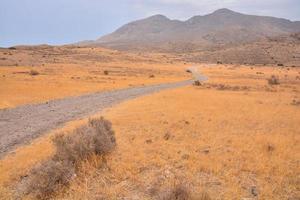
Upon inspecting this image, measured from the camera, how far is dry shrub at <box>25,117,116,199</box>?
878 centimetres

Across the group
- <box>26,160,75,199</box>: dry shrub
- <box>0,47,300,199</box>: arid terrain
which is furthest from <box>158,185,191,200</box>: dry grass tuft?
<box>26,160,75,199</box>: dry shrub

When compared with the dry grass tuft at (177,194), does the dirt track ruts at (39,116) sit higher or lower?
lower

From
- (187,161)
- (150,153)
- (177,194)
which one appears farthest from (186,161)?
(177,194)

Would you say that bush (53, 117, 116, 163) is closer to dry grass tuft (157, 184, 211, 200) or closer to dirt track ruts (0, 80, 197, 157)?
dirt track ruts (0, 80, 197, 157)

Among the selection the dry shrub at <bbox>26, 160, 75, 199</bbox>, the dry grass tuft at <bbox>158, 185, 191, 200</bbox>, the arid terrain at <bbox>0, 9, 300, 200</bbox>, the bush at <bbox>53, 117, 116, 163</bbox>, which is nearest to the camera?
the dry grass tuft at <bbox>158, 185, 191, 200</bbox>

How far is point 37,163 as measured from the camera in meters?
10.9

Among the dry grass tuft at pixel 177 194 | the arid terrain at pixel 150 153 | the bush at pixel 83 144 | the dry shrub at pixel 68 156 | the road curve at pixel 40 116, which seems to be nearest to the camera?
the dry grass tuft at pixel 177 194

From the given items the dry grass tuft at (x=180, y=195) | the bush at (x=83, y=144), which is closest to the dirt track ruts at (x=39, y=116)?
the bush at (x=83, y=144)

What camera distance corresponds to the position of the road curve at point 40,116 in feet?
47.9

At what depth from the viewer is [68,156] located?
10305mm

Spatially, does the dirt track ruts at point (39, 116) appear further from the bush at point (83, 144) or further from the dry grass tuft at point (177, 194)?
the dry grass tuft at point (177, 194)

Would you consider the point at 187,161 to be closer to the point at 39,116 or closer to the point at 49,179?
the point at 49,179

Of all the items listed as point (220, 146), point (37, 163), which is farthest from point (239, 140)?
point (37, 163)

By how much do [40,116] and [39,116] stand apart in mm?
59
